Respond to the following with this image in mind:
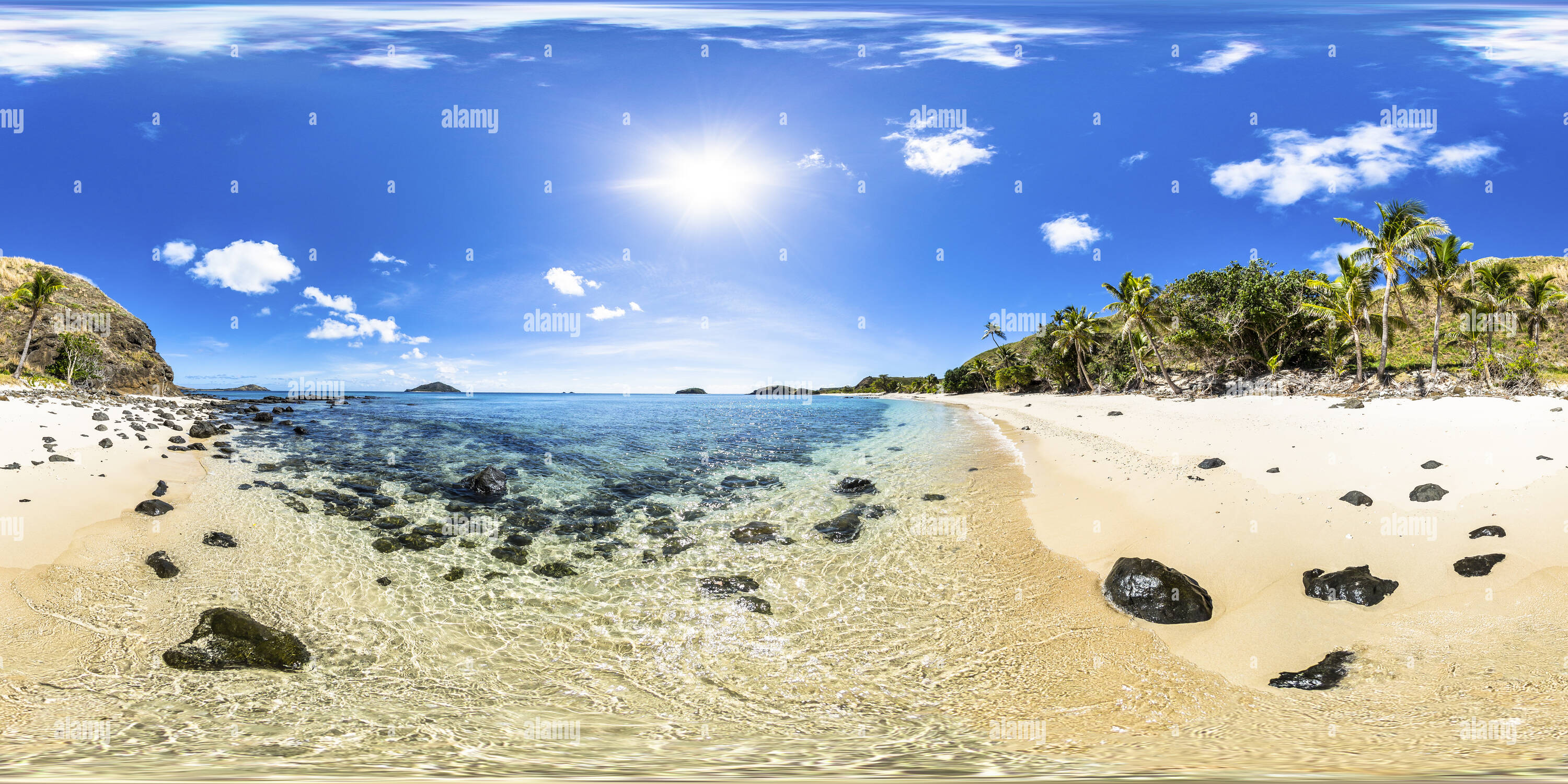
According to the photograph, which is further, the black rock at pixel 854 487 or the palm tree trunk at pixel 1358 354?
the palm tree trunk at pixel 1358 354

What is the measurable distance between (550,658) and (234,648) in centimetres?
362

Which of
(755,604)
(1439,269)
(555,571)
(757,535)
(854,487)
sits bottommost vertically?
(755,604)

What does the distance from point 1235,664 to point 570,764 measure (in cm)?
764

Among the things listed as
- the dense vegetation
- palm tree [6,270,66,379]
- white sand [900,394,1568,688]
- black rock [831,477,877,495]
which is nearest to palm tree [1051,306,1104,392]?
the dense vegetation

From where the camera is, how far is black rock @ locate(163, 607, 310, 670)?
5934 mm

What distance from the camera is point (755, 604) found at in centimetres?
835

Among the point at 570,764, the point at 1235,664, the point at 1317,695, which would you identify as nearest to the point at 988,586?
the point at 1235,664

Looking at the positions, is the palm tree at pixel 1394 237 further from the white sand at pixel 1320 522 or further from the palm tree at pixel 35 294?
the palm tree at pixel 35 294

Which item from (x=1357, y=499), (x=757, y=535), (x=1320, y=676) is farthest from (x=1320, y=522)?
(x=757, y=535)

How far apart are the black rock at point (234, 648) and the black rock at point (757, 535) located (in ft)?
23.9

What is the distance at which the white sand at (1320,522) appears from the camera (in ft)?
21.6

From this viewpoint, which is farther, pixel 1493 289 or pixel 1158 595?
pixel 1493 289

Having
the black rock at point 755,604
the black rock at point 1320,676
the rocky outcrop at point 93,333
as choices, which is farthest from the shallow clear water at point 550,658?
the rocky outcrop at point 93,333

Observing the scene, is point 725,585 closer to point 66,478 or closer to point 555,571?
point 555,571
